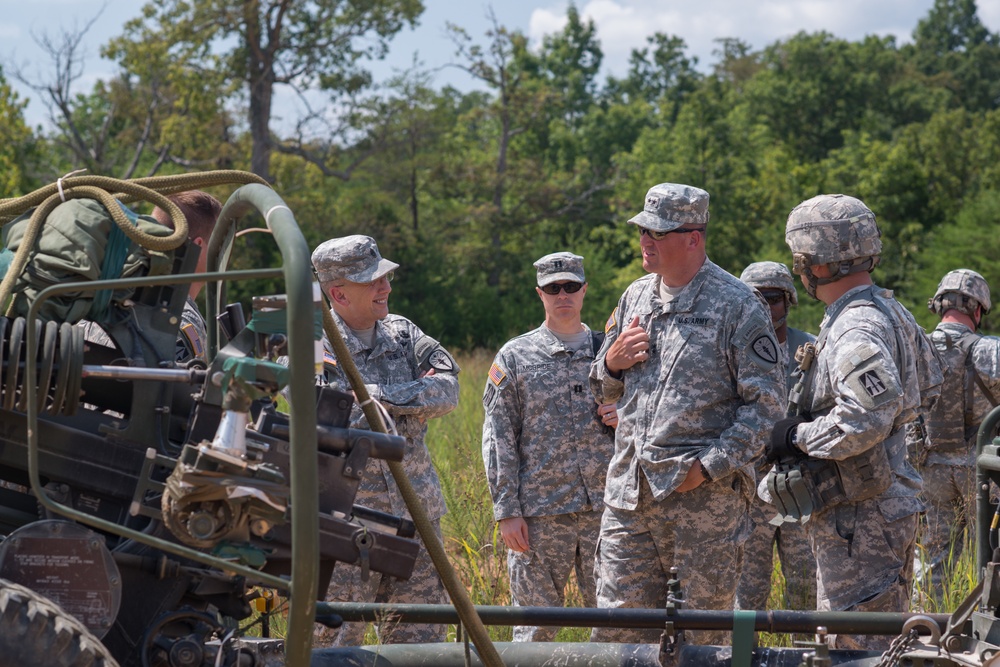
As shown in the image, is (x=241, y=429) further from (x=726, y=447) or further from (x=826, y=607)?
(x=826, y=607)

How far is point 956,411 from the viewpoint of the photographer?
294 inches

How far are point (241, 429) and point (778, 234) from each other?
89.6 ft

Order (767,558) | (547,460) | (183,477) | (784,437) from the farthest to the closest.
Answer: (767,558)
(547,460)
(784,437)
(183,477)

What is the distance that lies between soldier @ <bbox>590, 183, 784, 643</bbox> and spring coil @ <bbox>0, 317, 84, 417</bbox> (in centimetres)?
237

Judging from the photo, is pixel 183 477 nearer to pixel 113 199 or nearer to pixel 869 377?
pixel 113 199

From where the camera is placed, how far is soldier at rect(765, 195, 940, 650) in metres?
4.23

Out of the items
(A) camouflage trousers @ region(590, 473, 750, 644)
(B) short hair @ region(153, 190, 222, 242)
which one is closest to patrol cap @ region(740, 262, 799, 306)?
(A) camouflage trousers @ region(590, 473, 750, 644)

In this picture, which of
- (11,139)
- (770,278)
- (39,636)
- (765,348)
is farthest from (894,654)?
(11,139)

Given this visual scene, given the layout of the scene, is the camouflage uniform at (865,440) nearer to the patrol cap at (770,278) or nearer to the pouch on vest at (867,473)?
the pouch on vest at (867,473)

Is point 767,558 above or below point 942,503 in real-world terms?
below

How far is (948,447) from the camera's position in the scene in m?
7.51

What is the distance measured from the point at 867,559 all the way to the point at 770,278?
2.46 metres

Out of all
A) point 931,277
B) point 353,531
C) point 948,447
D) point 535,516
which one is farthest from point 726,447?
Answer: point 931,277

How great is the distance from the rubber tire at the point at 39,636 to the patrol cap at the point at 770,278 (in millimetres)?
4666
